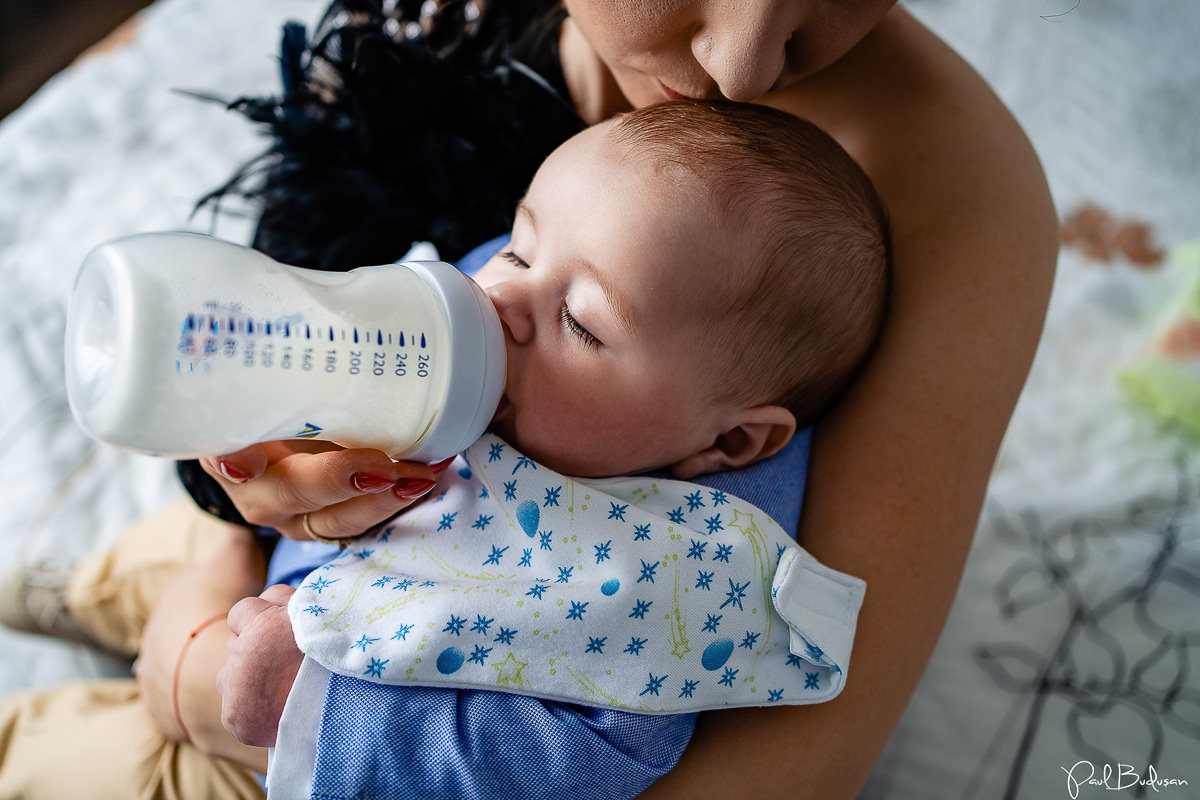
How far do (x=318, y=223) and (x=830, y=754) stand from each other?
102cm

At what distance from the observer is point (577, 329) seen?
845 mm

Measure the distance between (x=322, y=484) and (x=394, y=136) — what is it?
0.71 meters

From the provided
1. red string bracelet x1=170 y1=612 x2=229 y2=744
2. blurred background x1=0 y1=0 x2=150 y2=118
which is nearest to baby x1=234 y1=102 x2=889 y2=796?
red string bracelet x1=170 y1=612 x2=229 y2=744

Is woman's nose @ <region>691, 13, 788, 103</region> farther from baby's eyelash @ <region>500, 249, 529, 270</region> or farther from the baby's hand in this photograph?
the baby's hand

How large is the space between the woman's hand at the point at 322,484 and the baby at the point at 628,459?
0.06 meters

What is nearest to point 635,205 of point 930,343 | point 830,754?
point 930,343

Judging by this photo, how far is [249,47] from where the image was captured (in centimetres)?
196

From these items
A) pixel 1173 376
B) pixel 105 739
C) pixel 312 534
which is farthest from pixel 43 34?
pixel 1173 376

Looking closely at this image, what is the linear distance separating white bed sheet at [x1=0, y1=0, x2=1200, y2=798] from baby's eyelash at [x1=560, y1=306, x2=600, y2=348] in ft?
2.05

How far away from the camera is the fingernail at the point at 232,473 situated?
2.51 feet

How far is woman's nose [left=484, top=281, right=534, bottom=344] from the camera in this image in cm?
82

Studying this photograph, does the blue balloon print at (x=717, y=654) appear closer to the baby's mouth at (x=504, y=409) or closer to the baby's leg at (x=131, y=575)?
the baby's mouth at (x=504, y=409)

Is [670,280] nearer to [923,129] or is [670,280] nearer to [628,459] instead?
[628,459]

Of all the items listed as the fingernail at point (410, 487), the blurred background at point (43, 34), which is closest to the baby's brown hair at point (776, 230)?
the fingernail at point (410, 487)
